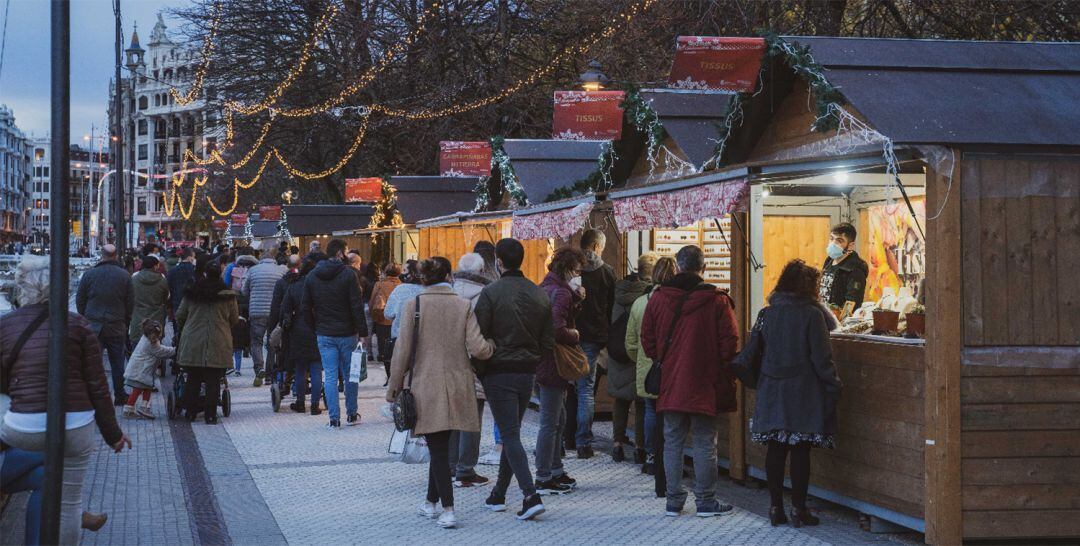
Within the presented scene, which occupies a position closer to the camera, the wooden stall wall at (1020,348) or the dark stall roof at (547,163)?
the wooden stall wall at (1020,348)

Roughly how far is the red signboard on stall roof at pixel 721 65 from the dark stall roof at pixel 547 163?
21.6 ft

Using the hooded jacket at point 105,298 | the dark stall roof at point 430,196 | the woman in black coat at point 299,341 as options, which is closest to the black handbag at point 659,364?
the woman in black coat at point 299,341

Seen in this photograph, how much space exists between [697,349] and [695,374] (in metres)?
0.17

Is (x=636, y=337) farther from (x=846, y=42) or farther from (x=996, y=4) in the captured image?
(x=996, y=4)

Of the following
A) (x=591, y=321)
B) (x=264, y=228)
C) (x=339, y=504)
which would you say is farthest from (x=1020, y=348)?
(x=264, y=228)

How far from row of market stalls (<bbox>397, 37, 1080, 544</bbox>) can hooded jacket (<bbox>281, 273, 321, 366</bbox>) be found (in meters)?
5.54

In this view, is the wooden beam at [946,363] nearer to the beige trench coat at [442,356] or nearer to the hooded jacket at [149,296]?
the beige trench coat at [442,356]

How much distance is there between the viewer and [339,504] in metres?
9.06

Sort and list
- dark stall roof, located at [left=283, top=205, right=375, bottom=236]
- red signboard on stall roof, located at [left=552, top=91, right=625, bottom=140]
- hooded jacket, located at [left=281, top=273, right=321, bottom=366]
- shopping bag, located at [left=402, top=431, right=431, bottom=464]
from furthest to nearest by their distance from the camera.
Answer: dark stall roof, located at [left=283, top=205, right=375, bottom=236] → hooded jacket, located at [left=281, top=273, right=321, bottom=366] → red signboard on stall roof, located at [left=552, top=91, right=625, bottom=140] → shopping bag, located at [left=402, top=431, right=431, bottom=464]

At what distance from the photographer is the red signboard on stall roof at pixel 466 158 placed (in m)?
18.5

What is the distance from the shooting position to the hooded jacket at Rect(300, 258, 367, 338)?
43.9ft

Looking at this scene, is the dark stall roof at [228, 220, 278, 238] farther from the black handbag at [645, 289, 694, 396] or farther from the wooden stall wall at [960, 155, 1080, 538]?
the wooden stall wall at [960, 155, 1080, 538]

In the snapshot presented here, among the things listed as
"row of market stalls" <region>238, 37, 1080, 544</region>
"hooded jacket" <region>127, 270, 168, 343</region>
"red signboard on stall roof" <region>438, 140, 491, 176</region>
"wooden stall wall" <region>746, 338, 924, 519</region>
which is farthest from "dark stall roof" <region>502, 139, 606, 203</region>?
"wooden stall wall" <region>746, 338, 924, 519</region>

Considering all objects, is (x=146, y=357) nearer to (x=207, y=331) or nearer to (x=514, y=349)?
(x=207, y=331)
